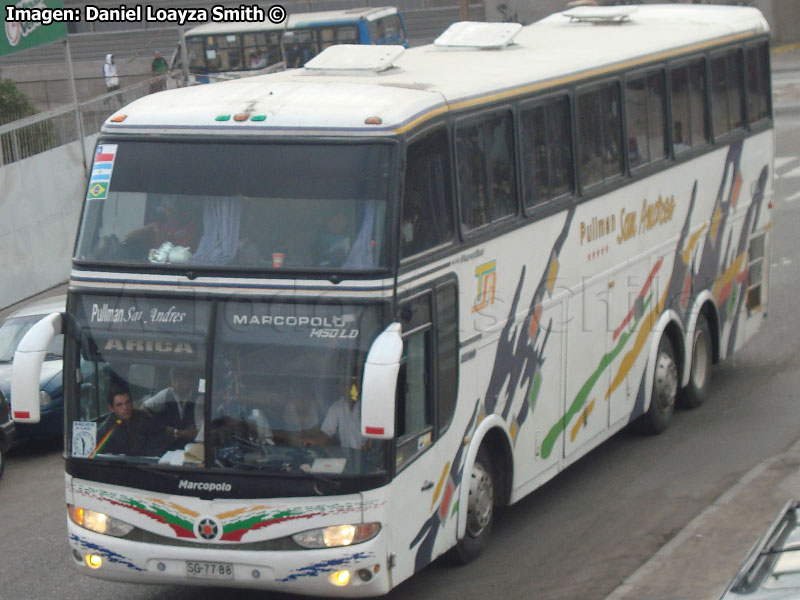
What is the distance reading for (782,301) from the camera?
18250 millimetres

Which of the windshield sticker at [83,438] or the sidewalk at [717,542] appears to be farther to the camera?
the sidewalk at [717,542]

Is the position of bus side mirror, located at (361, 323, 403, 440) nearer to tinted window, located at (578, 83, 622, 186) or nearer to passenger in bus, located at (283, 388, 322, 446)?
passenger in bus, located at (283, 388, 322, 446)

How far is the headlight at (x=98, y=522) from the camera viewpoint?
8.29 metres

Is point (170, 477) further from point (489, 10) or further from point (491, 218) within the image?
point (489, 10)

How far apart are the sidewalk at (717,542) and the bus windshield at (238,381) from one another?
2.27 m

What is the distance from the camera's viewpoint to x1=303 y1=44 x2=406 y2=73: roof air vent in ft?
31.8

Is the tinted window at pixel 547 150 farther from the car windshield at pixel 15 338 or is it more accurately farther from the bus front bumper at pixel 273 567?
the car windshield at pixel 15 338

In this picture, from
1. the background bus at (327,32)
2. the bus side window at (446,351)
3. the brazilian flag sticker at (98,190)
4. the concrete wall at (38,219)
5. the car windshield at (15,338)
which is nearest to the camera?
the brazilian flag sticker at (98,190)

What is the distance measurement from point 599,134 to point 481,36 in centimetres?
151

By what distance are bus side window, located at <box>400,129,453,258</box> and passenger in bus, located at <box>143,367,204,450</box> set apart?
1.55m

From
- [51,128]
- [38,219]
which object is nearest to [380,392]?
[38,219]

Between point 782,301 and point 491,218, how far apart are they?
10026mm

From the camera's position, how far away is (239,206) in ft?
26.8

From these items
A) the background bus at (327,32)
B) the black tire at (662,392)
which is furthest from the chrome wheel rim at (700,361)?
the background bus at (327,32)
